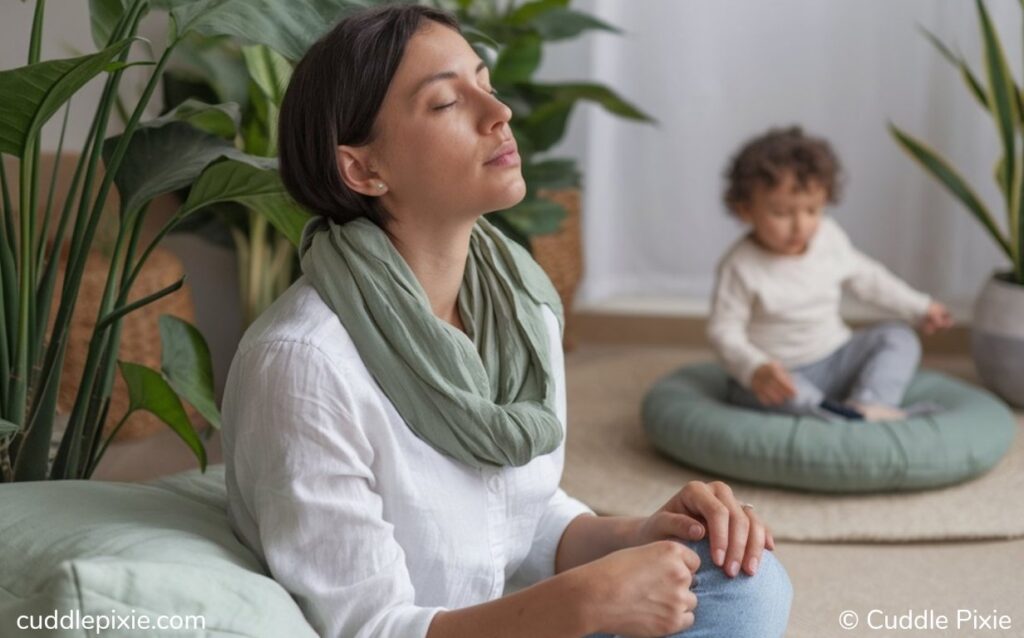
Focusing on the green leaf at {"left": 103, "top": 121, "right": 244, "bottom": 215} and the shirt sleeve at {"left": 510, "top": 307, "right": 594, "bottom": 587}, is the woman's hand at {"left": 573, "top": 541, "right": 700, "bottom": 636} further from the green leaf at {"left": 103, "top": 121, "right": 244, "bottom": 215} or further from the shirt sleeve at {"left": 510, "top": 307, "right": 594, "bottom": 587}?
the green leaf at {"left": 103, "top": 121, "right": 244, "bottom": 215}

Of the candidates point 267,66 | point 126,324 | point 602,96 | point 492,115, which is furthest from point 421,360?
point 602,96

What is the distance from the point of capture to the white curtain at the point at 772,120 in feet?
11.4

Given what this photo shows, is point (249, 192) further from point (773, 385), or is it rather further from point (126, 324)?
point (773, 385)

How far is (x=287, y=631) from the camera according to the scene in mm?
1247

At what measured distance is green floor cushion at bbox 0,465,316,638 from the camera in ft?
3.76

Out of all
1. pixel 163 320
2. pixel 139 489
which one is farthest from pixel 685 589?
pixel 163 320

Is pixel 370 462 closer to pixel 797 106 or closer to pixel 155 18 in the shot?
pixel 155 18

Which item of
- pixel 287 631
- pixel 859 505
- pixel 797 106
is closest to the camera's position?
pixel 287 631

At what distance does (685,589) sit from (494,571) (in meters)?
0.23

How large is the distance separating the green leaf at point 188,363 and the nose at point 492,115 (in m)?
0.61

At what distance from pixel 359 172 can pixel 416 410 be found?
0.85 ft

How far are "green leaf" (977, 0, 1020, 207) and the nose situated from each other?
182 cm

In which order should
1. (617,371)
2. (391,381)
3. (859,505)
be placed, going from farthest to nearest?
(617,371)
(859,505)
(391,381)

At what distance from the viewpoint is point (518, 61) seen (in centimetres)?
299
